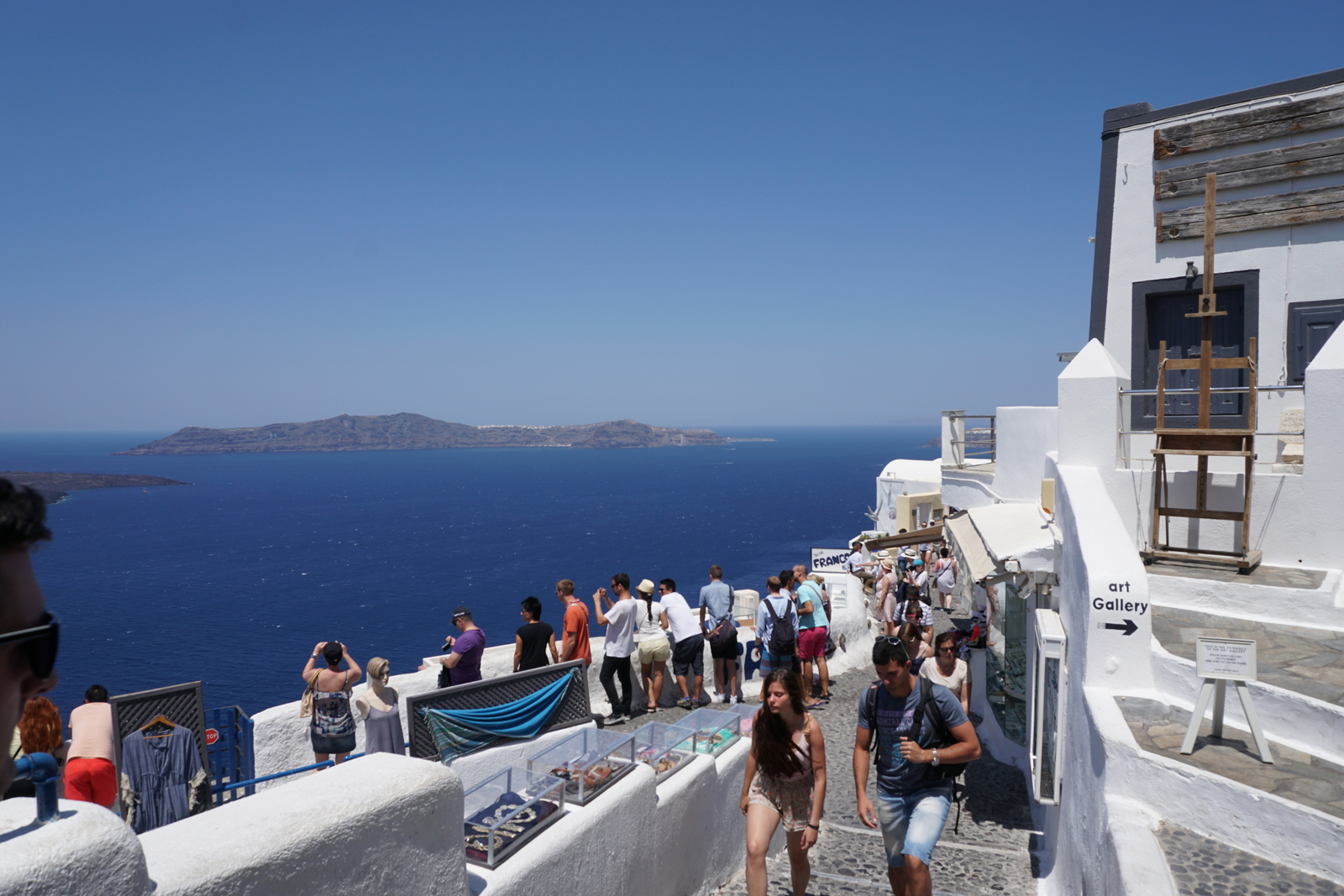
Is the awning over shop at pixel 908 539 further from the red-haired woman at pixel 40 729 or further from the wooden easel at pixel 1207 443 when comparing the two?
the red-haired woman at pixel 40 729

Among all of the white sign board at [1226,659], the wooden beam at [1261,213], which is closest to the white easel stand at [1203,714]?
the white sign board at [1226,659]

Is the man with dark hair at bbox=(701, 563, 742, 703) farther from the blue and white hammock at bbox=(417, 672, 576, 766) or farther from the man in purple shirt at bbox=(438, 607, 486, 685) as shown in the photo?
the blue and white hammock at bbox=(417, 672, 576, 766)

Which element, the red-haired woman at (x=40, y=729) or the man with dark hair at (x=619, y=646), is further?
the man with dark hair at (x=619, y=646)

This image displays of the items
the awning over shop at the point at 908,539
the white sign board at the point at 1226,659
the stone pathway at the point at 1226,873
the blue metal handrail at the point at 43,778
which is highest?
the blue metal handrail at the point at 43,778

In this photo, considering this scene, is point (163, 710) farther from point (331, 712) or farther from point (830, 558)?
point (830, 558)

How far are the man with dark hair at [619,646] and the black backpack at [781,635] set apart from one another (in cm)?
151

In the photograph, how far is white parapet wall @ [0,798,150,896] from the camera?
215 centimetres

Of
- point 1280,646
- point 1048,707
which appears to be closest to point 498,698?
point 1048,707

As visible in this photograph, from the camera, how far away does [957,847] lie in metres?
6.87

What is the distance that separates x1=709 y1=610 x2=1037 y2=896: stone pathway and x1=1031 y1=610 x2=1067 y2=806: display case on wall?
2.31ft

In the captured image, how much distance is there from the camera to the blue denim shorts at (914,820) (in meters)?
4.43

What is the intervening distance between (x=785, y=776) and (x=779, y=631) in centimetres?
446

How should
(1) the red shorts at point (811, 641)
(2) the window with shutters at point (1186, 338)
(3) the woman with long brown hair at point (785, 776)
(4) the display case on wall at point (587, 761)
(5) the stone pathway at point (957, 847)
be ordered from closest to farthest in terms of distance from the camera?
(3) the woman with long brown hair at point (785, 776)
(4) the display case on wall at point (587, 761)
(5) the stone pathway at point (957, 847)
(2) the window with shutters at point (1186, 338)
(1) the red shorts at point (811, 641)

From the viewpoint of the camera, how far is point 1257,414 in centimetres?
981
